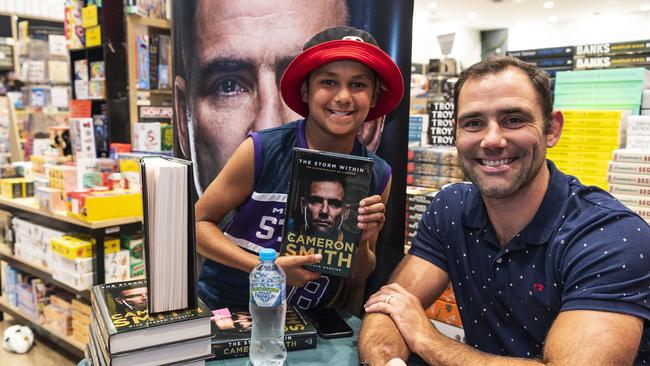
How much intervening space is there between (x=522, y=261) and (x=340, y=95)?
743mm

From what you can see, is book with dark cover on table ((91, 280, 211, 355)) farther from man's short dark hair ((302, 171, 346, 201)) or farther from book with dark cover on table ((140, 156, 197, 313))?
man's short dark hair ((302, 171, 346, 201))

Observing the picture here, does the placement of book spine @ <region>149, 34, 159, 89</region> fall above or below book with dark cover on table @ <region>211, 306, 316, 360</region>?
above

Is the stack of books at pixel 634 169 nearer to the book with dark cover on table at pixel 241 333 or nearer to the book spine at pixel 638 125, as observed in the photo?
the book spine at pixel 638 125

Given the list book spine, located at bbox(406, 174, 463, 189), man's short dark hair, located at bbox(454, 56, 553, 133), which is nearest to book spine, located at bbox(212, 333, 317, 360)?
man's short dark hair, located at bbox(454, 56, 553, 133)

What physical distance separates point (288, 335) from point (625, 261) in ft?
2.99

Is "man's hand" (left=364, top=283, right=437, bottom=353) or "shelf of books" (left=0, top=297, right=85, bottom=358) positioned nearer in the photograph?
"man's hand" (left=364, top=283, right=437, bottom=353)

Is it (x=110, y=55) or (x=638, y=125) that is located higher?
(x=110, y=55)

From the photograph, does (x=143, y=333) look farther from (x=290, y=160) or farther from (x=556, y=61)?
(x=556, y=61)

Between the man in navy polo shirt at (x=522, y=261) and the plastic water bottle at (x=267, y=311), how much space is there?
0.25m

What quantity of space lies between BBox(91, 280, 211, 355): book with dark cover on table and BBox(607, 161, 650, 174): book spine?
2.18 m

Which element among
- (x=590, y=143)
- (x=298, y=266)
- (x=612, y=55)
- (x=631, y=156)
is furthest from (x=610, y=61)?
(x=298, y=266)

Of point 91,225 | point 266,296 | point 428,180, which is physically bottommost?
point 91,225

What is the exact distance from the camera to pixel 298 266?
1.49 meters

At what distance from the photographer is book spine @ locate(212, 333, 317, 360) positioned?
1.42m
